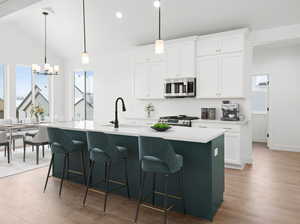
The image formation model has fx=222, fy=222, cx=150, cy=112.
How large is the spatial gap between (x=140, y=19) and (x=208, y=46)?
1709 mm

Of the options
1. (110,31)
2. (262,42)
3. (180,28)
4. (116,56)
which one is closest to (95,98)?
(116,56)

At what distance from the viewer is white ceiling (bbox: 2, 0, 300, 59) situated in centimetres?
427

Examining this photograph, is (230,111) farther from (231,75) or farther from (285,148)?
(285,148)

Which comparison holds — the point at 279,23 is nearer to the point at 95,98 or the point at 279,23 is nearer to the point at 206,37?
the point at 206,37

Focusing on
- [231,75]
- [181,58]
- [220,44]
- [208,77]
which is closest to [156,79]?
[181,58]

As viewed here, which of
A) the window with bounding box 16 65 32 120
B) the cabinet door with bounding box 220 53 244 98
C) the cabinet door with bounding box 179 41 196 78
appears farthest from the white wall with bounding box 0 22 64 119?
the cabinet door with bounding box 220 53 244 98

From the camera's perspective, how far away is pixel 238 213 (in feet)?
8.86

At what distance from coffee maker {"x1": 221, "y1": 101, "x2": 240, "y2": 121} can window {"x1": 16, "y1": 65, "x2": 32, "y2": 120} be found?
572cm

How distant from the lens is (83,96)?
26.5 ft

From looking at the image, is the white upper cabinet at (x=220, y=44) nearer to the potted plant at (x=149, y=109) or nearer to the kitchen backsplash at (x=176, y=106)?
the kitchen backsplash at (x=176, y=106)

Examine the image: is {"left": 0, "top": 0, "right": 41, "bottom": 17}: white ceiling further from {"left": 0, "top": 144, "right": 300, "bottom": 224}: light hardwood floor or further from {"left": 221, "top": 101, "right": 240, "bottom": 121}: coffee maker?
{"left": 221, "top": 101, "right": 240, "bottom": 121}: coffee maker

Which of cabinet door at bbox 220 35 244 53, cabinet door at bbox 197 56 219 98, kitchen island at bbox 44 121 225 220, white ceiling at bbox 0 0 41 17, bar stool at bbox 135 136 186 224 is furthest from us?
cabinet door at bbox 197 56 219 98

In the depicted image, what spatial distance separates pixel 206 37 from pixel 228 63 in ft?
2.56

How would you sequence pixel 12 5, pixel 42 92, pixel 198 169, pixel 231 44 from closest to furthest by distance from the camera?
pixel 198 169
pixel 12 5
pixel 231 44
pixel 42 92
